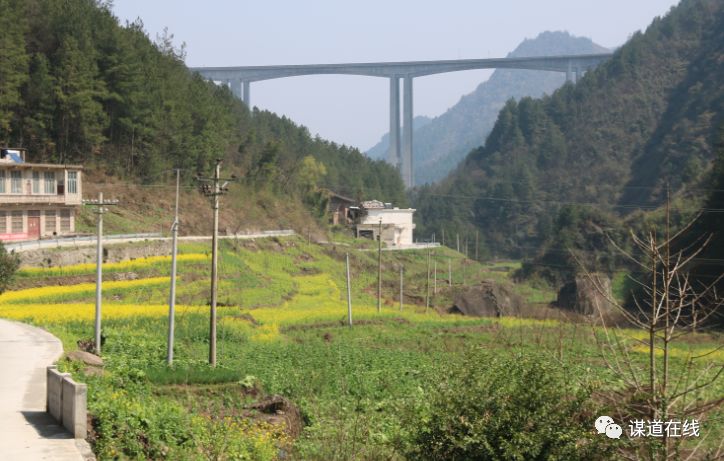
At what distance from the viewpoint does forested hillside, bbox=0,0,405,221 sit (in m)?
54.1

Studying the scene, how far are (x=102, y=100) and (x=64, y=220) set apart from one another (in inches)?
639

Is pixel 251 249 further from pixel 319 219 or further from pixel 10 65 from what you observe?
pixel 319 219

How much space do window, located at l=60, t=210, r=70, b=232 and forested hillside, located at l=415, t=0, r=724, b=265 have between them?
203ft

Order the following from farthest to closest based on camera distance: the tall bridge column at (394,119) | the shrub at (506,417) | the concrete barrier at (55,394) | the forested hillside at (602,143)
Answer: the tall bridge column at (394,119)
the forested hillside at (602,143)
the concrete barrier at (55,394)
the shrub at (506,417)

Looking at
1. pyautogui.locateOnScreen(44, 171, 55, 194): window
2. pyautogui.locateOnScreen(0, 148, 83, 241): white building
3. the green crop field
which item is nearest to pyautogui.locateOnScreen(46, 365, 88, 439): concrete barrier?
the green crop field

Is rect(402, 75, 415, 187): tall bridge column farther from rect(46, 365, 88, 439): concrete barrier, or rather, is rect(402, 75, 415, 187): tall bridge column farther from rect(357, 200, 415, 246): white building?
rect(46, 365, 88, 439): concrete barrier

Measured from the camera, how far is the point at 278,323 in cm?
3694

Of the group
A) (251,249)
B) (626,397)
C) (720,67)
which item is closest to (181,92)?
(251,249)

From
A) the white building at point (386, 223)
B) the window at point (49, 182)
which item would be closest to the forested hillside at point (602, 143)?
the white building at point (386, 223)

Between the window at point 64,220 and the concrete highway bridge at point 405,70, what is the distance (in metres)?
109

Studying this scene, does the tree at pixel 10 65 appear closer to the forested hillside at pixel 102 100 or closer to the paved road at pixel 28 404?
the forested hillside at pixel 102 100

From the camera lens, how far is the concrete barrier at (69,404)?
42.5ft

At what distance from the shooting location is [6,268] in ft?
109

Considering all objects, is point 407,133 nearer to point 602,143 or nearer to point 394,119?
point 394,119
